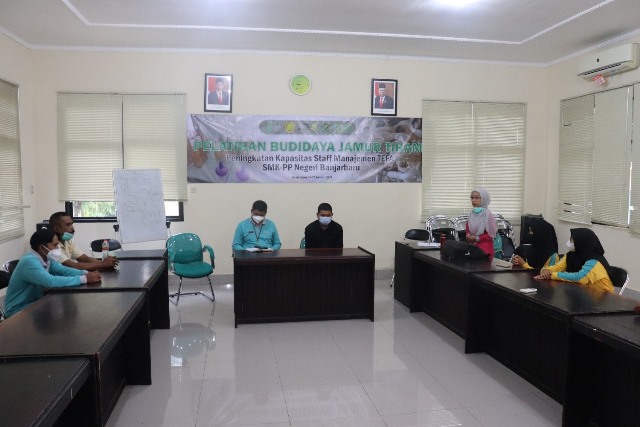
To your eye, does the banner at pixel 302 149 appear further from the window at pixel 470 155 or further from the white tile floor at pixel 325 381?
the white tile floor at pixel 325 381

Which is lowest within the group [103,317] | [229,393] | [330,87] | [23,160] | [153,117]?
[229,393]

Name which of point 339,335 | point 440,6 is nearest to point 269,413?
point 339,335

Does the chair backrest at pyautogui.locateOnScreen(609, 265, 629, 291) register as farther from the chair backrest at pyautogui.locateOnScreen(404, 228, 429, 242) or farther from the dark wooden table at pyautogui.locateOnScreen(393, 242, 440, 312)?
the chair backrest at pyautogui.locateOnScreen(404, 228, 429, 242)

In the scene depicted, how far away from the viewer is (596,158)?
5.97 m

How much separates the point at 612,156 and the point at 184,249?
5.05 metres

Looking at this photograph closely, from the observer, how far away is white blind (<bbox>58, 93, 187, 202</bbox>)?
607cm

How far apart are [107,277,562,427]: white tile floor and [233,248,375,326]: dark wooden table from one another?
0.15 meters

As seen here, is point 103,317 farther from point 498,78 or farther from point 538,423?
point 498,78

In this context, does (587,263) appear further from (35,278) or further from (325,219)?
(35,278)

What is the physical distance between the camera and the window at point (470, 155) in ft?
22.0

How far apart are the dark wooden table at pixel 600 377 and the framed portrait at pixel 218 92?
4.85 m

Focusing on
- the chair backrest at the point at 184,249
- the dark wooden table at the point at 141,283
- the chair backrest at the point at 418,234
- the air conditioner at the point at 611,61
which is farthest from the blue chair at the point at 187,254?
the air conditioner at the point at 611,61

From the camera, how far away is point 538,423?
→ 9.20 ft

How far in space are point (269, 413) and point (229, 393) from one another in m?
0.39
